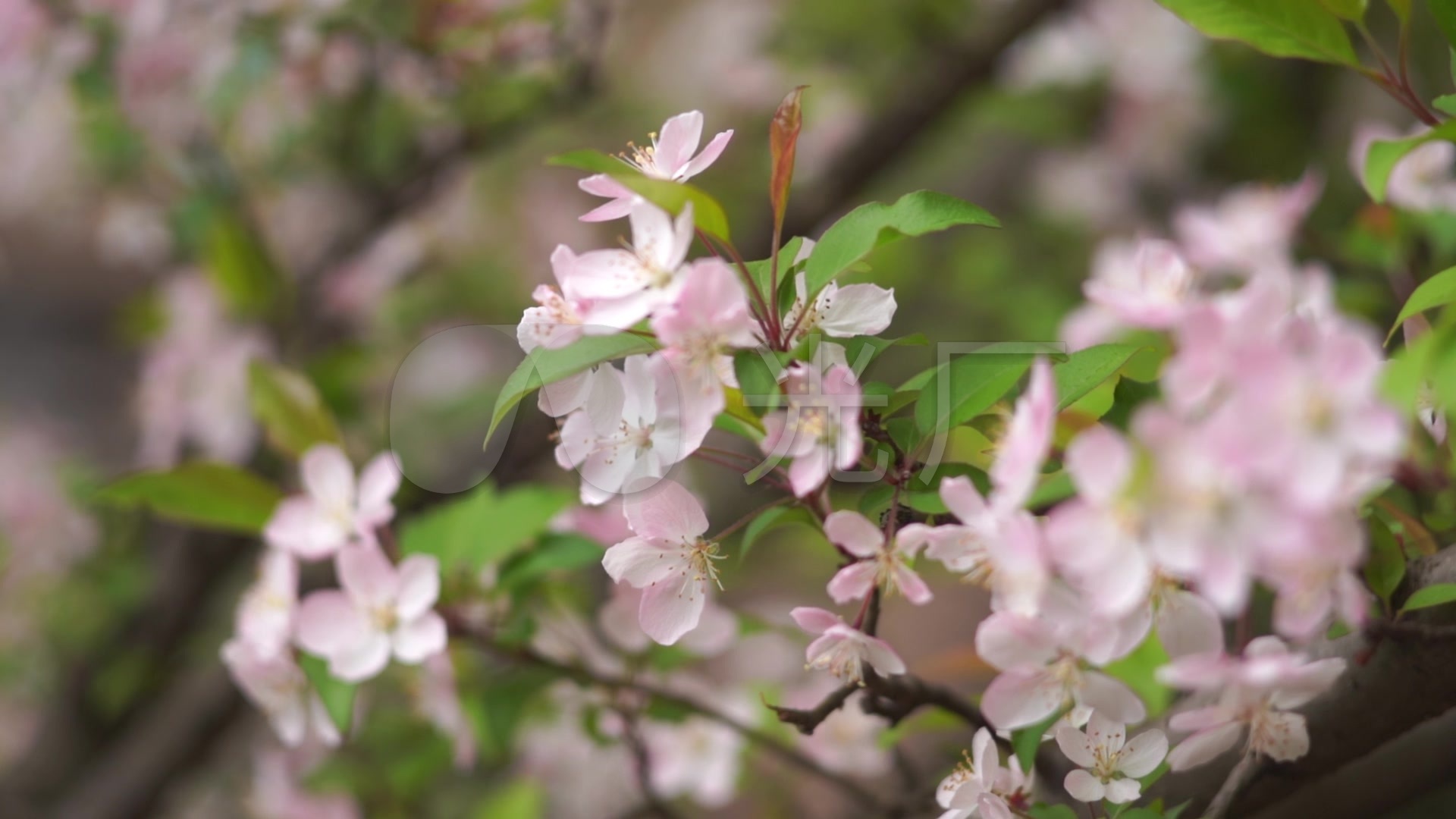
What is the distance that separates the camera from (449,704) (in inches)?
37.1

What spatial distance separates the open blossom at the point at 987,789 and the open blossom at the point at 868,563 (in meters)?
0.10

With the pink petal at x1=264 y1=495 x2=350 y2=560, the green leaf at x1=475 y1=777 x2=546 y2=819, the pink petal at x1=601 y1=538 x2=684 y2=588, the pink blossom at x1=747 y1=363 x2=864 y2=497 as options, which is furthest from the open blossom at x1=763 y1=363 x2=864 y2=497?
the green leaf at x1=475 y1=777 x2=546 y2=819

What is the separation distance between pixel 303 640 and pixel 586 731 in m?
0.24

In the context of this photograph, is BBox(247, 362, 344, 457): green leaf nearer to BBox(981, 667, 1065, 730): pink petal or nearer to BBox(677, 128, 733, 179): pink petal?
BBox(677, 128, 733, 179): pink petal

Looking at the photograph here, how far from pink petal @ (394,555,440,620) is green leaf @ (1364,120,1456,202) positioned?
626 millimetres

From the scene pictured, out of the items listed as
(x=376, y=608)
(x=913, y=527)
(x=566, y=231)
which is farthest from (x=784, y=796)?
(x=566, y=231)

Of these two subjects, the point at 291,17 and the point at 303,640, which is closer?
the point at 303,640

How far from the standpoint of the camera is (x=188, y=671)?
1.80 meters

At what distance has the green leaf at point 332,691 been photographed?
77cm

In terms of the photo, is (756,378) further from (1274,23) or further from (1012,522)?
(1274,23)

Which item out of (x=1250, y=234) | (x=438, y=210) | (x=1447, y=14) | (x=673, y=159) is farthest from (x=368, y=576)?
(x=438, y=210)

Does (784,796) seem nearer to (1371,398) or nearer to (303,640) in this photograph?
(303,640)

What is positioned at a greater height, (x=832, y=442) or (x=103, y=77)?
(x=832, y=442)

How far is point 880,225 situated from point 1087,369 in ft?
0.40
